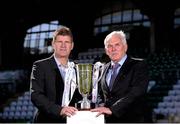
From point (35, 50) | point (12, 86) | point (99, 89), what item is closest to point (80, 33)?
point (35, 50)

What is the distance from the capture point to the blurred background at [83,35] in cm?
1695

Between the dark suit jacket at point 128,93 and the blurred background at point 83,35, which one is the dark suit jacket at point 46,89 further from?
the blurred background at point 83,35

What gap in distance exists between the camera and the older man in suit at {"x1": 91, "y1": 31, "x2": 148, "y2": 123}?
2.58m

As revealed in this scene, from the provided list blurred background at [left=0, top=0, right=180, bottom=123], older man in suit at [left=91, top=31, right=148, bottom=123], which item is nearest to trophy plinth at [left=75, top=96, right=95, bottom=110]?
older man in suit at [left=91, top=31, right=148, bottom=123]

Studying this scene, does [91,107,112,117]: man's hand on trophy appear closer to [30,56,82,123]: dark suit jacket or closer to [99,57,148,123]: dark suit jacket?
[99,57,148,123]: dark suit jacket

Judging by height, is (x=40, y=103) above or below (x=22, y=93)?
above

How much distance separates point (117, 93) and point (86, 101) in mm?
271

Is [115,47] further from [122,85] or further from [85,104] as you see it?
[85,104]

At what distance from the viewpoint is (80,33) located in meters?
22.2

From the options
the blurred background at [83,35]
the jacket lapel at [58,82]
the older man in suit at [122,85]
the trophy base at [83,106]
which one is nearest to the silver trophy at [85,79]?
the trophy base at [83,106]

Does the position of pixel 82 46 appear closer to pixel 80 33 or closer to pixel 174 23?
pixel 80 33

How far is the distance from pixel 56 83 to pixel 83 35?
1962 centimetres

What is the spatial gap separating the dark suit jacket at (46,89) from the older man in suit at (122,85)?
0.21 metres

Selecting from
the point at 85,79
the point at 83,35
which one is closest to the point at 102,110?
the point at 85,79
